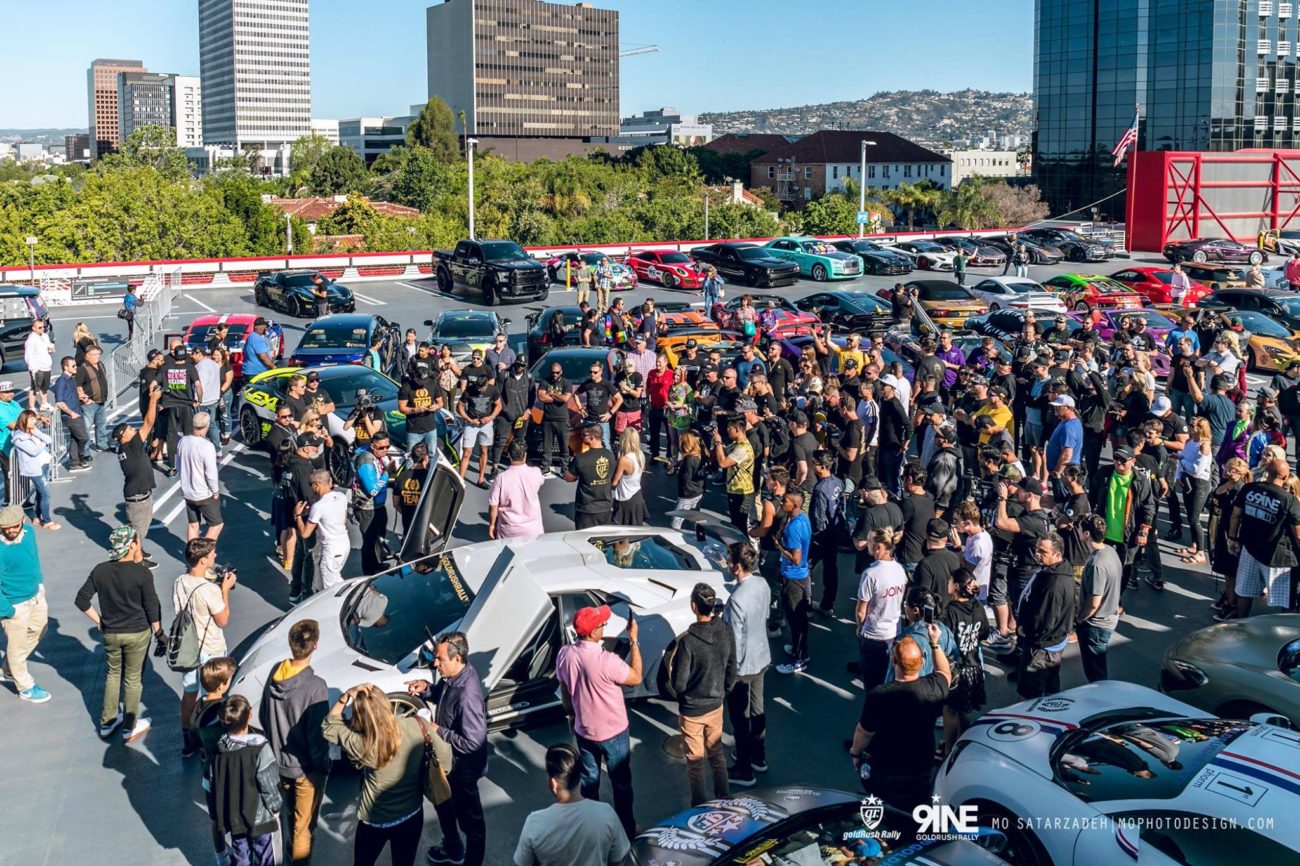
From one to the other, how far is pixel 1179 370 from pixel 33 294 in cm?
2214

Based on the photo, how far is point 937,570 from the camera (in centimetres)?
831

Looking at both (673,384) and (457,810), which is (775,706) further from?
(673,384)

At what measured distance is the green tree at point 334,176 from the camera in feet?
469

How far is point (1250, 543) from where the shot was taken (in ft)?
31.9

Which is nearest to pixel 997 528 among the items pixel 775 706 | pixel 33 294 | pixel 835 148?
pixel 775 706

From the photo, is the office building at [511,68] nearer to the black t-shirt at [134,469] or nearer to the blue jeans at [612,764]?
the black t-shirt at [134,469]

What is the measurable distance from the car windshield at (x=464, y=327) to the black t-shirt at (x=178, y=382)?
6.44 m

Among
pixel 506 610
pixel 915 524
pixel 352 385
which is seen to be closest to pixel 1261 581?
pixel 915 524

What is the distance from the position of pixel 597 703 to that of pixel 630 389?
846 cm

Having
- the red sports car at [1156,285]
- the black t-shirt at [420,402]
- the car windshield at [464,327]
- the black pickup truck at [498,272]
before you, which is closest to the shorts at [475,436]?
the black t-shirt at [420,402]

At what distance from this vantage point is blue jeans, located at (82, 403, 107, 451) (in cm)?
1644

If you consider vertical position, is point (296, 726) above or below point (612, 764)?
above

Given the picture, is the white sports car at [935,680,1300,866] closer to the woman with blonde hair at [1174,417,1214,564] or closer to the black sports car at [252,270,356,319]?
the woman with blonde hair at [1174,417,1214,564]

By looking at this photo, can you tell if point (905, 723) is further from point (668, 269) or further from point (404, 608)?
point (668, 269)
